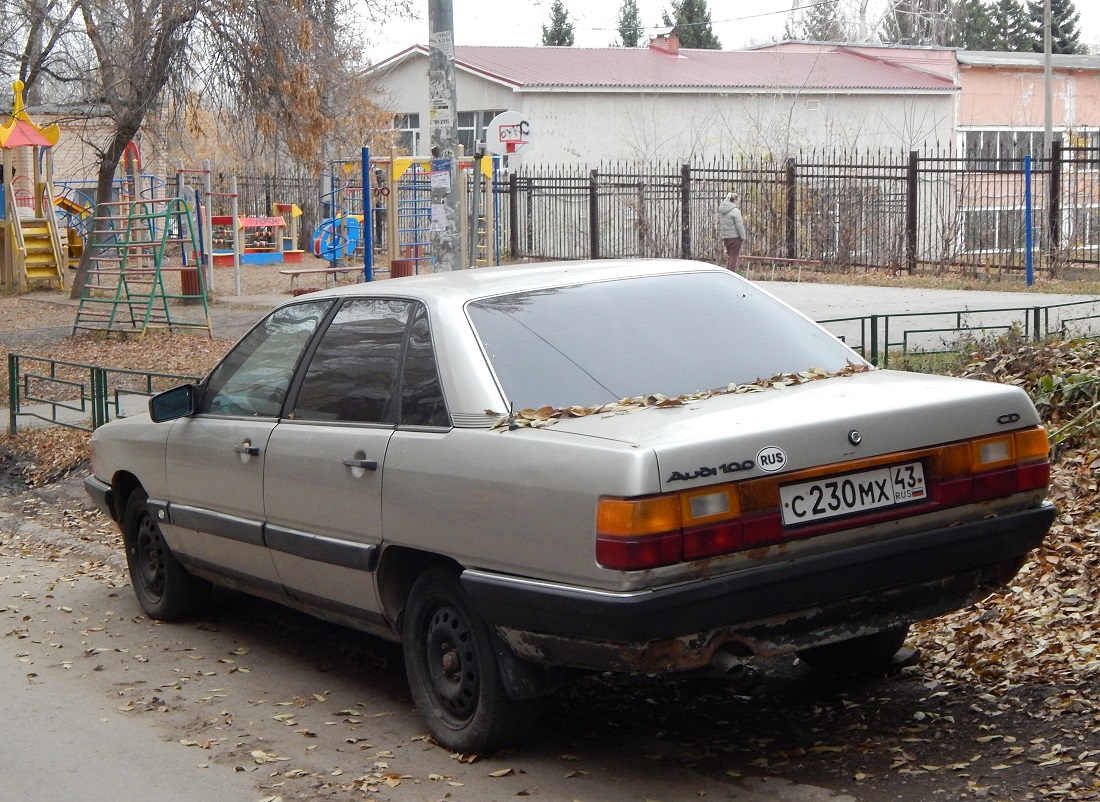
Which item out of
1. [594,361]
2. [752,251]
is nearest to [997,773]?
[594,361]

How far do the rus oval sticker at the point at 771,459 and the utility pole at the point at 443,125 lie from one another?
7.60 meters

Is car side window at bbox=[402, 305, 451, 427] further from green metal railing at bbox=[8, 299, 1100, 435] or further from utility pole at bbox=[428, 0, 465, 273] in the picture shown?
utility pole at bbox=[428, 0, 465, 273]

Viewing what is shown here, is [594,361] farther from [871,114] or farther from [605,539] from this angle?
[871,114]

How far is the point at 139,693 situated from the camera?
561 cm

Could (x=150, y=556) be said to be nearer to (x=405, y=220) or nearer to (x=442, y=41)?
(x=442, y=41)

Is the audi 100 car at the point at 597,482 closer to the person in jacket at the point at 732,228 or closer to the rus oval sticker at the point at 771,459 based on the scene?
the rus oval sticker at the point at 771,459

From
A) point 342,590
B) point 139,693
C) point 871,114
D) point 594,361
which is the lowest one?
point 139,693

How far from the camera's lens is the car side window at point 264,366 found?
5664 millimetres

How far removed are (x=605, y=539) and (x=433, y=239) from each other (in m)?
7.89

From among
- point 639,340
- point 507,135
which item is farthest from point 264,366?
point 507,135

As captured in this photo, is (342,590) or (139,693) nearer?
(342,590)

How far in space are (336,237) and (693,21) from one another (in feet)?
161

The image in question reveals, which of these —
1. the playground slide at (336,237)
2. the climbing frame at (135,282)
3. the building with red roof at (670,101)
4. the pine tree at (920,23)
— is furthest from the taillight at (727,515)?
the pine tree at (920,23)

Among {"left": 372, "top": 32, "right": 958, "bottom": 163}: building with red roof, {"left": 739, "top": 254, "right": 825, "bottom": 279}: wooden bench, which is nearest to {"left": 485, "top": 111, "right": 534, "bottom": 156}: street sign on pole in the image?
{"left": 739, "top": 254, "right": 825, "bottom": 279}: wooden bench
